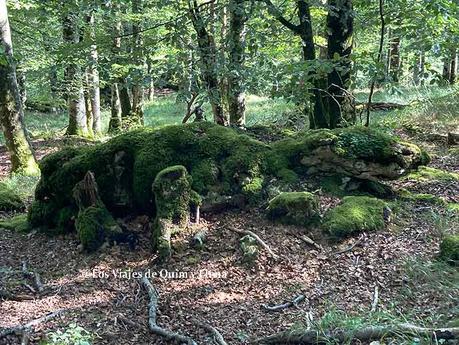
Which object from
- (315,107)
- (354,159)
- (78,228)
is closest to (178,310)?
(78,228)

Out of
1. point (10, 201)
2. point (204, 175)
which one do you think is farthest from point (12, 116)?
point (204, 175)

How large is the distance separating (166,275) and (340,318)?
2062mm

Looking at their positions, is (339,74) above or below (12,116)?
above

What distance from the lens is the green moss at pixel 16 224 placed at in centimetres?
670

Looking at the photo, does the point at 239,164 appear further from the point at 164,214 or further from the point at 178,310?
the point at 178,310

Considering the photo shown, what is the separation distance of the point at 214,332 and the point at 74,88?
36.1 feet

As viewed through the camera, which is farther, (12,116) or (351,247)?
(12,116)

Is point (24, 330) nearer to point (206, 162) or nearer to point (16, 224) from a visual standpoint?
point (206, 162)

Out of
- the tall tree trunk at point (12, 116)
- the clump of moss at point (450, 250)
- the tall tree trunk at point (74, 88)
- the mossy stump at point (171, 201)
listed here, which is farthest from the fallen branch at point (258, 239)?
the tall tree trunk at point (74, 88)

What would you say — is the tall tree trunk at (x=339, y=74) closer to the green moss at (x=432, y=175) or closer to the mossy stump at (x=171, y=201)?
the green moss at (x=432, y=175)

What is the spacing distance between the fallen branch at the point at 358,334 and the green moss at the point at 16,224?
14.3 feet

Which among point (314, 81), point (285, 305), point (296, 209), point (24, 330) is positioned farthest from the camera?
point (314, 81)

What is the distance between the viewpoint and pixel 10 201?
25.8 ft

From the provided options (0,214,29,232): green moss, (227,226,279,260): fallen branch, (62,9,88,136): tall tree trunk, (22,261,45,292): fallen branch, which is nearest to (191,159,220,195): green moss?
(227,226,279,260): fallen branch
